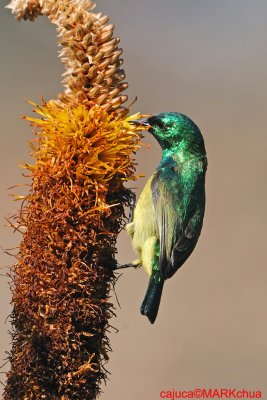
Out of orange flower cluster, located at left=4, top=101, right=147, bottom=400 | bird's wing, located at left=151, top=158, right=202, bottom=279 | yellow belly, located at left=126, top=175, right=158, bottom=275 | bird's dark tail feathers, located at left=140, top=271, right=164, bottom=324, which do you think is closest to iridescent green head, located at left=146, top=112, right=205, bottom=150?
bird's wing, located at left=151, top=158, right=202, bottom=279

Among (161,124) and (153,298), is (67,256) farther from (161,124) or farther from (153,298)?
(161,124)

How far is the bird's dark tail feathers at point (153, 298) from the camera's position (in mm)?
4180

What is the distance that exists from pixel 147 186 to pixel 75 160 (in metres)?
1.33

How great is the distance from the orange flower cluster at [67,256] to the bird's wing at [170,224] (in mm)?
1006

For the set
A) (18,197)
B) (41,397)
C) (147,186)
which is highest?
(147,186)

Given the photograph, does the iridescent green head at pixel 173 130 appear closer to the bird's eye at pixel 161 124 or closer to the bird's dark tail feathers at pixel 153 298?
the bird's eye at pixel 161 124

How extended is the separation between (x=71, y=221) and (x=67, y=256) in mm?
153

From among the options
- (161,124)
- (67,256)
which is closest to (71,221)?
(67,256)

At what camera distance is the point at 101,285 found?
310 cm

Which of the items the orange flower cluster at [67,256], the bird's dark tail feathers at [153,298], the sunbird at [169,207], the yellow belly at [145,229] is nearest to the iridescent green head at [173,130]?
the sunbird at [169,207]

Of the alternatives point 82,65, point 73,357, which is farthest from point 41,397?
point 82,65

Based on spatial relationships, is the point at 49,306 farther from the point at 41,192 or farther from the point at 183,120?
the point at 183,120

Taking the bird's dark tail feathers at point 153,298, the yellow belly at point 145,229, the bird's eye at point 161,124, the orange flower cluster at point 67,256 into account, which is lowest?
the orange flower cluster at point 67,256

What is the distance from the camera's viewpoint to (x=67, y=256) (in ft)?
9.90
